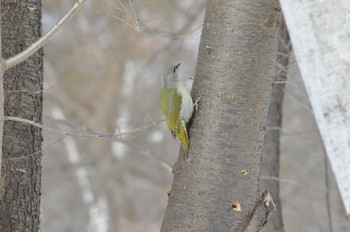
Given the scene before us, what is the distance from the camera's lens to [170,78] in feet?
14.9

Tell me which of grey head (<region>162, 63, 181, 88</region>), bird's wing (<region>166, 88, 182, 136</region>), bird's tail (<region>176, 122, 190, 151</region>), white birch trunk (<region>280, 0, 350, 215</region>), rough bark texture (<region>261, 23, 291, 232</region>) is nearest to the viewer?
white birch trunk (<region>280, 0, 350, 215</region>)

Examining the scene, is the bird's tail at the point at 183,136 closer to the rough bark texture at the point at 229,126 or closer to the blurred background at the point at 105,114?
the rough bark texture at the point at 229,126

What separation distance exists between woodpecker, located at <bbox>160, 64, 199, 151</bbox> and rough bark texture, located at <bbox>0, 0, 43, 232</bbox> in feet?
2.24

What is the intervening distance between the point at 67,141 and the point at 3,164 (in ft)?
38.0

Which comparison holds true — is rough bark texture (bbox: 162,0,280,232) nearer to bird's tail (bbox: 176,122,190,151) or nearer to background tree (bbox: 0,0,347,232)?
bird's tail (bbox: 176,122,190,151)

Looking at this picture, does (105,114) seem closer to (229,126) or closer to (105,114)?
(105,114)

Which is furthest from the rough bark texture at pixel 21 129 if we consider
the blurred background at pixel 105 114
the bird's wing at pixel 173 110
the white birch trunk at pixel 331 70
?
the blurred background at pixel 105 114

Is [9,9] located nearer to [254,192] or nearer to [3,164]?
[3,164]

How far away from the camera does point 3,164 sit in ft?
12.9

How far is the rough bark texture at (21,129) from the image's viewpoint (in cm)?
391

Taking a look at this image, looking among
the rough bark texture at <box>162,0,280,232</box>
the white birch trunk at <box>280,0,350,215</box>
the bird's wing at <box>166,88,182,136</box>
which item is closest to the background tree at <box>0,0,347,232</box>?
the bird's wing at <box>166,88,182,136</box>

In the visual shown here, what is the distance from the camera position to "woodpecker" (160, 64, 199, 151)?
3.72 meters

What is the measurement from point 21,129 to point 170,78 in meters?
0.95

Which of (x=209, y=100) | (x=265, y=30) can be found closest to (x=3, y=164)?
(x=209, y=100)
